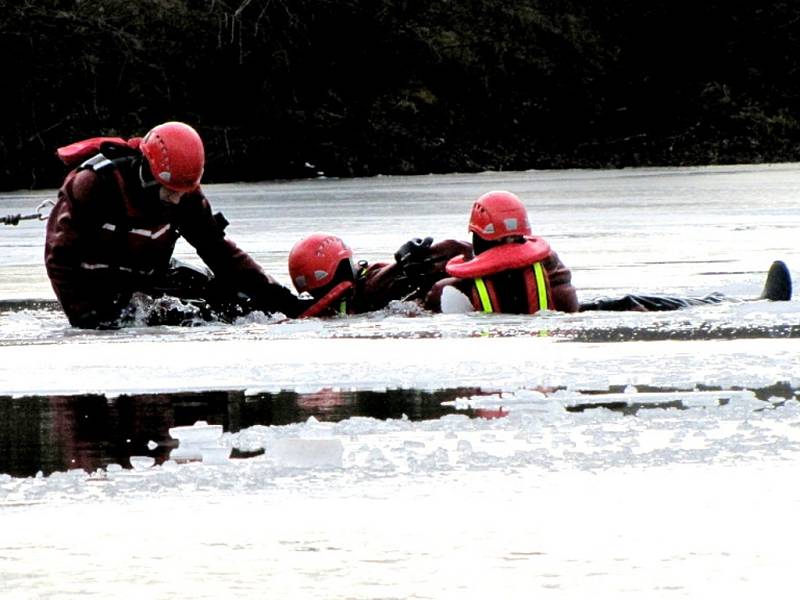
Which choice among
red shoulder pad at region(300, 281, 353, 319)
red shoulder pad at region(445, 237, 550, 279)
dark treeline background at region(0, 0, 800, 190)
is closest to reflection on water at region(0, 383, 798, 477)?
red shoulder pad at region(445, 237, 550, 279)

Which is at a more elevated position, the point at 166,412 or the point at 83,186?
the point at 83,186

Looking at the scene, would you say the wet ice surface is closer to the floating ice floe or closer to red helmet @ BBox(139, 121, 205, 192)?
the floating ice floe

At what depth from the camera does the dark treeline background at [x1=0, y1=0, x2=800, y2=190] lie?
134 feet

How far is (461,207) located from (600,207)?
1.77m

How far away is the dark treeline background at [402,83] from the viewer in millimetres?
40719

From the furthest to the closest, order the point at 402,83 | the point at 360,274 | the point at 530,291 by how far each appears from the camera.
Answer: the point at 402,83, the point at 360,274, the point at 530,291

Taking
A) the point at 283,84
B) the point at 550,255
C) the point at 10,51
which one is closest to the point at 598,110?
the point at 283,84

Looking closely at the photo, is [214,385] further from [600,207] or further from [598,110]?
[598,110]

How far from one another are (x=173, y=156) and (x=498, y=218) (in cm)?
179

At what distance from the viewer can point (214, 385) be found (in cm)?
704

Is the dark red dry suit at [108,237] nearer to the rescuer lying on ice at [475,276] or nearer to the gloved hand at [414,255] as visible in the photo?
the rescuer lying on ice at [475,276]

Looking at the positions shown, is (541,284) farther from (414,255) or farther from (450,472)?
(450,472)

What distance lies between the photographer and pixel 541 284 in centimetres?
1023

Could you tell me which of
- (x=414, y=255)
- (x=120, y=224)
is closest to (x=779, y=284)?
(x=414, y=255)
